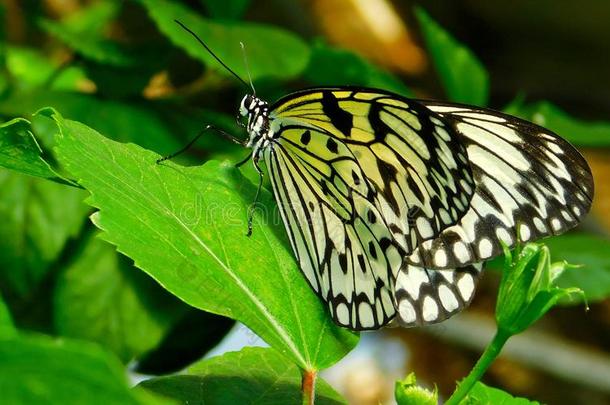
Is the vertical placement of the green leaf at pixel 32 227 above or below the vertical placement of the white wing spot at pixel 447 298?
below

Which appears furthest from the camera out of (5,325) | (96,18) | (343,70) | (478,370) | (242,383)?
(96,18)

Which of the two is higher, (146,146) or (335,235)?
(335,235)

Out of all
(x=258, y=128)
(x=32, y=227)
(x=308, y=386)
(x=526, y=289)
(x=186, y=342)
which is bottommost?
(x=186, y=342)

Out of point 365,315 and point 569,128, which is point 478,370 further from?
point 569,128

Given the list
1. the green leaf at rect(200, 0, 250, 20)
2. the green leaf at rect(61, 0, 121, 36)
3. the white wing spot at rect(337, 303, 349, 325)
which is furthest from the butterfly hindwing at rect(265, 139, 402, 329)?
the green leaf at rect(61, 0, 121, 36)

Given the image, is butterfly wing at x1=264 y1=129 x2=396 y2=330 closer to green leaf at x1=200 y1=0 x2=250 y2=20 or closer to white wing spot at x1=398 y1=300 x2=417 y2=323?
white wing spot at x1=398 y1=300 x2=417 y2=323

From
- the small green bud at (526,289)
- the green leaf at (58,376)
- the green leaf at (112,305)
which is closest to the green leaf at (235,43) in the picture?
the green leaf at (112,305)

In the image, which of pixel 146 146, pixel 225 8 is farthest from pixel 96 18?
pixel 146 146

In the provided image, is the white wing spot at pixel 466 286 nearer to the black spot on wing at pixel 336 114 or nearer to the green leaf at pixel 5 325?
the black spot on wing at pixel 336 114
